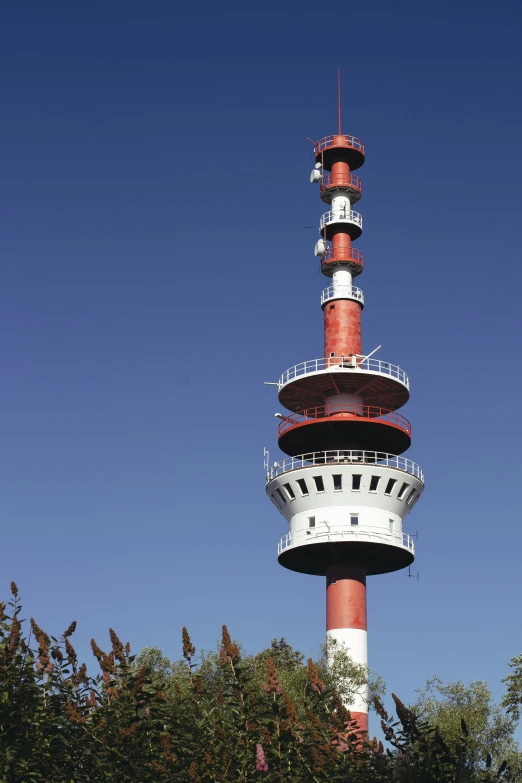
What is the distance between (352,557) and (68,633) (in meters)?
54.0

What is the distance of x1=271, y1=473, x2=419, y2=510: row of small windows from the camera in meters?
72.6

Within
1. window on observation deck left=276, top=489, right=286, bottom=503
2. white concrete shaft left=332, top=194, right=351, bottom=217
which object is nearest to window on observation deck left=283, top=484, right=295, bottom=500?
window on observation deck left=276, top=489, right=286, bottom=503

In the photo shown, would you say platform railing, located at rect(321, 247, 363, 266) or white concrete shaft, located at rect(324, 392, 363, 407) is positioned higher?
platform railing, located at rect(321, 247, 363, 266)

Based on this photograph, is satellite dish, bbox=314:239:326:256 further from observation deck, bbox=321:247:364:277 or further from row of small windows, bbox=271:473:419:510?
row of small windows, bbox=271:473:419:510

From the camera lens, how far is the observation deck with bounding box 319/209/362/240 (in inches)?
3339

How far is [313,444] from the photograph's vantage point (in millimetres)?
77688

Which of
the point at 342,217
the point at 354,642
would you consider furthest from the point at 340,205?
the point at 354,642

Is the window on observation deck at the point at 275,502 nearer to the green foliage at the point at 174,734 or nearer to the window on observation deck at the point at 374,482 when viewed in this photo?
the window on observation deck at the point at 374,482

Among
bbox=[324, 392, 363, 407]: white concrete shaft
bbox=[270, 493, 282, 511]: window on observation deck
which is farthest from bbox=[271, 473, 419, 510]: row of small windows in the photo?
bbox=[324, 392, 363, 407]: white concrete shaft

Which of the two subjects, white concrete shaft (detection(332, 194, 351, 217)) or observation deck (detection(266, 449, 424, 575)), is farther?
white concrete shaft (detection(332, 194, 351, 217))

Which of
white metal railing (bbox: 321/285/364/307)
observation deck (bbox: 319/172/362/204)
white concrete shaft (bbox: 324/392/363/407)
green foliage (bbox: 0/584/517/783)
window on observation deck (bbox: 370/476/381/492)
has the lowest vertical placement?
green foliage (bbox: 0/584/517/783)

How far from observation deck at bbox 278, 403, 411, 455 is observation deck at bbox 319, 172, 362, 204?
61.8 ft

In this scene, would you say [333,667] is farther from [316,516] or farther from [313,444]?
[313,444]

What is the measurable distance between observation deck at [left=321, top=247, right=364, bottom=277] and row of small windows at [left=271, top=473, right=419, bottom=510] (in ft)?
→ 59.8
